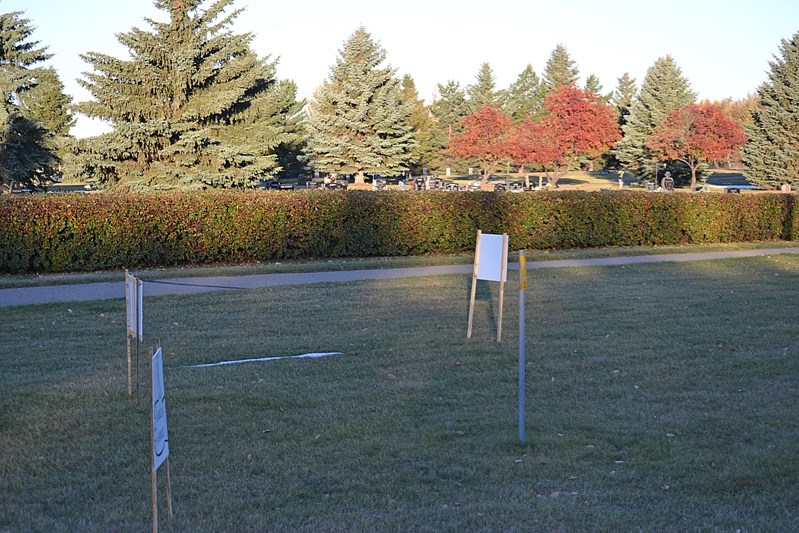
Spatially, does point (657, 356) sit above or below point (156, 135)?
below

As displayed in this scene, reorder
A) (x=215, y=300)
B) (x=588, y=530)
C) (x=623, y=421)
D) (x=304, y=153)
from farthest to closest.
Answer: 1. (x=304, y=153)
2. (x=215, y=300)
3. (x=623, y=421)
4. (x=588, y=530)

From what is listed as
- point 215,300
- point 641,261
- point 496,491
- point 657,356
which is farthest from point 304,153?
point 496,491

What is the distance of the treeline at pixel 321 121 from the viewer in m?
34.7

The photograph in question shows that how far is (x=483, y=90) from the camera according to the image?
83812 millimetres

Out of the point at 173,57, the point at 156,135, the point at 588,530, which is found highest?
the point at 173,57

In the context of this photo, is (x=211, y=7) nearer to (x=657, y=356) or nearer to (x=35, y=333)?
(x=35, y=333)

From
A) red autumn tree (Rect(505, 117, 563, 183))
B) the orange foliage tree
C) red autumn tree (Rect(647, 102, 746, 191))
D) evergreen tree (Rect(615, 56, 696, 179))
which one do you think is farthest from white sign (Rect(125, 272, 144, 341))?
evergreen tree (Rect(615, 56, 696, 179))

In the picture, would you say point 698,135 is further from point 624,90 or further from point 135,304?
point 135,304

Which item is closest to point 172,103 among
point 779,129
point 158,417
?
point 158,417

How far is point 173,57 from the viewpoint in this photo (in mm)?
34312

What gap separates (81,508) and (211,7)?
106ft

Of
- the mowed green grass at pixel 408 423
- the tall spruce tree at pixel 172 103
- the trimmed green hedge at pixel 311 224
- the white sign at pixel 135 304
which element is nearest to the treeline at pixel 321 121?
the tall spruce tree at pixel 172 103

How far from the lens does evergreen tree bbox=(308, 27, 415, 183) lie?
179 ft

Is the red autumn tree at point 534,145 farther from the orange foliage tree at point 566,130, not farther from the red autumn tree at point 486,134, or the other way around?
the red autumn tree at point 486,134
